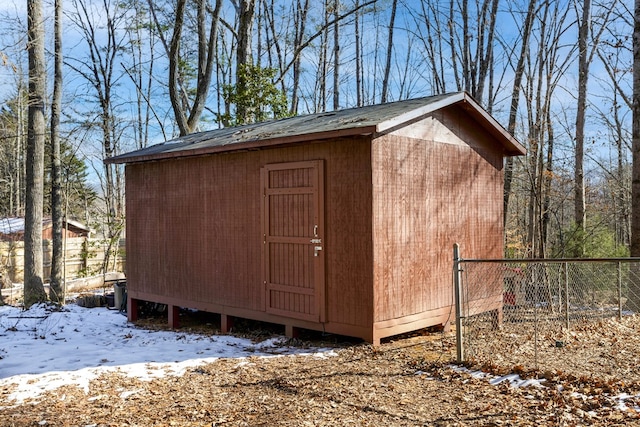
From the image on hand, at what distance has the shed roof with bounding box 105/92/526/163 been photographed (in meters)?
6.17

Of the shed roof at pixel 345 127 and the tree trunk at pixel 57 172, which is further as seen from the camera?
the tree trunk at pixel 57 172

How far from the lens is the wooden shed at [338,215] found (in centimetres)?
631

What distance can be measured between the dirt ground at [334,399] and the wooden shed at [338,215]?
1025 mm

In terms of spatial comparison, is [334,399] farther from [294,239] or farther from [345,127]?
[345,127]

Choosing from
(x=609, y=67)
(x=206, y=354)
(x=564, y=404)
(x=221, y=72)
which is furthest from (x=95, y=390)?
(x=221, y=72)

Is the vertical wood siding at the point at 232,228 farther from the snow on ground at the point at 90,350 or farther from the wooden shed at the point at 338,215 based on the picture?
the snow on ground at the point at 90,350

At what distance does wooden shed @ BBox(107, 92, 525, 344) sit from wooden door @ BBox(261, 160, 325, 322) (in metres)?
0.02

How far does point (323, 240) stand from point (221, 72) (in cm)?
1666

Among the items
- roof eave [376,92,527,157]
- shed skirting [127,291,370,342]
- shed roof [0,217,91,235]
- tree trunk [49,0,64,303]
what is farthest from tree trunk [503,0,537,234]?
shed roof [0,217,91,235]

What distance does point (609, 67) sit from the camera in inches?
572

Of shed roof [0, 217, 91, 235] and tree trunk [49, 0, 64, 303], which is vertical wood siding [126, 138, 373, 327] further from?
shed roof [0, 217, 91, 235]

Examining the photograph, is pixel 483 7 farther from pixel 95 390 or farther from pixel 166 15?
pixel 95 390

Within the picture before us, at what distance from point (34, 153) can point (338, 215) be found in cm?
781

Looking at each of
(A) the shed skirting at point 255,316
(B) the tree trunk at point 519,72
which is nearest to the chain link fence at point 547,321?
(A) the shed skirting at point 255,316
